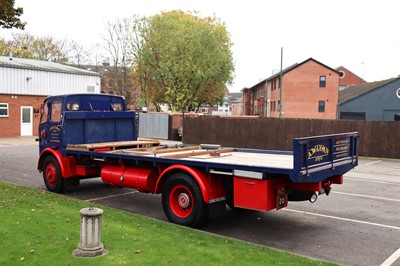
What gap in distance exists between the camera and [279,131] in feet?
86.8

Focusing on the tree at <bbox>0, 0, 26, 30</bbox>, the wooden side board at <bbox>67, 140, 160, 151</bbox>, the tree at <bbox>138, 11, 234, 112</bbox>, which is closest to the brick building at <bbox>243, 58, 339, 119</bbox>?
the tree at <bbox>138, 11, 234, 112</bbox>

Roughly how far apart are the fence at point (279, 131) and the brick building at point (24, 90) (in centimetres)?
1153

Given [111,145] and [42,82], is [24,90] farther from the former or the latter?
[111,145]

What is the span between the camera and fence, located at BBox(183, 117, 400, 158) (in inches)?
924

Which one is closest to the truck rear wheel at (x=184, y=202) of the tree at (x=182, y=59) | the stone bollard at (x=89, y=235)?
the stone bollard at (x=89, y=235)

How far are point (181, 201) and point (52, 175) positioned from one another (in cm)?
481

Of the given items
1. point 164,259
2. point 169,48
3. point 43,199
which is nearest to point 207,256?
point 164,259

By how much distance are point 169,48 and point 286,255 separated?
38.9 meters

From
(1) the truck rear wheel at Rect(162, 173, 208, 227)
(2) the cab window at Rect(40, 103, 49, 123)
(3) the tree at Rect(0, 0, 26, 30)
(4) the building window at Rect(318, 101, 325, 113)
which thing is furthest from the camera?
(4) the building window at Rect(318, 101, 325, 113)

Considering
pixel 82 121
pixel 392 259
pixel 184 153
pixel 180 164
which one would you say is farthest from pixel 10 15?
pixel 392 259

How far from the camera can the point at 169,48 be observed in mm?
43438

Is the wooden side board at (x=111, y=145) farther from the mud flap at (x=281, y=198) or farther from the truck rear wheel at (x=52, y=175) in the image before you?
the mud flap at (x=281, y=198)

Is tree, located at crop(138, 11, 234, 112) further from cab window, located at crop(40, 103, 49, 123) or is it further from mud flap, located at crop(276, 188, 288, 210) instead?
mud flap, located at crop(276, 188, 288, 210)

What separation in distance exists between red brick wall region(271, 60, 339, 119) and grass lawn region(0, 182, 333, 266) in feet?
157
